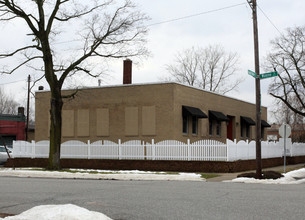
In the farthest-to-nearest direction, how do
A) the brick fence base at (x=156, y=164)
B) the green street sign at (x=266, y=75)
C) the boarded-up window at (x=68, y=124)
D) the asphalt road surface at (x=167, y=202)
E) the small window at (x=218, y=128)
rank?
the small window at (x=218, y=128) < the boarded-up window at (x=68, y=124) < the brick fence base at (x=156, y=164) < the green street sign at (x=266, y=75) < the asphalt road surface at (x=167, y=202)

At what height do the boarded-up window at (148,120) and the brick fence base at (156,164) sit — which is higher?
the boarded-up window at (148,120)

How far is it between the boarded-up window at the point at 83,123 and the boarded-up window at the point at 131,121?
11.1 ft

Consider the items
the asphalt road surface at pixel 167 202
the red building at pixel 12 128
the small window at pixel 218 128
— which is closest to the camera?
the asphalt road surface at pixel 167 202

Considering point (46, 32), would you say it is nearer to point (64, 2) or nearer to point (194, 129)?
point (64, 2)

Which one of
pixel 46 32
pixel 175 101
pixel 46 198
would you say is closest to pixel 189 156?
pixel 175 101

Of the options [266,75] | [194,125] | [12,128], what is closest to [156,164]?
[194,125]

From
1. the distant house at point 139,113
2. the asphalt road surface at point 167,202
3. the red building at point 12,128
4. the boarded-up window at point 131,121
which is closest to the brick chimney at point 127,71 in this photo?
the distant house at point 139,113

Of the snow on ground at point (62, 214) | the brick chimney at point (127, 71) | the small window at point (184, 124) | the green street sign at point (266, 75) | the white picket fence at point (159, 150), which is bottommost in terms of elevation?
the snow on ground at point (62, 214)

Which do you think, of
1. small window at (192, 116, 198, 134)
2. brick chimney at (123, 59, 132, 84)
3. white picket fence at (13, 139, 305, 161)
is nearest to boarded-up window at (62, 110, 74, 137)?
white picket fence at (13, 139, 305, 161)

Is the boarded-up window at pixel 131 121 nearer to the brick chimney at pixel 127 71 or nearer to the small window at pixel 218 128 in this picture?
the brick chimney at pixel 127 71

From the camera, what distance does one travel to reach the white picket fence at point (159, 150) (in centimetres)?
2448

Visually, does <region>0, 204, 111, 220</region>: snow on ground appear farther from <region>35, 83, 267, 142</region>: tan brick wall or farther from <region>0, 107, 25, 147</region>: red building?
<region>0, 107, 25, 147</region>: red building

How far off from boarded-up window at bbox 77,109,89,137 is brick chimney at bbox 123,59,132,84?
3761 mm

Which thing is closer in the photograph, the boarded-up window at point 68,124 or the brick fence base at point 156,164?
the brick fence base at point 156,164
